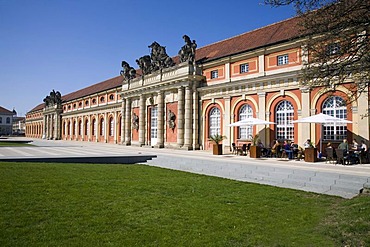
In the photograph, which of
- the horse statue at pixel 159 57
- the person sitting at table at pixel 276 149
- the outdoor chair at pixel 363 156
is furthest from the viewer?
the horse statue at pixel 159 57

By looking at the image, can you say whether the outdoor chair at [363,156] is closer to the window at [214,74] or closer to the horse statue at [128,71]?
the window at [214,74]

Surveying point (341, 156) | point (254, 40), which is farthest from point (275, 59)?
point (341, 156)

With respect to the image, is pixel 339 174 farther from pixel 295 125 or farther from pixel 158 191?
pixel 295 125

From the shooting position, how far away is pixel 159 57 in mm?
28859

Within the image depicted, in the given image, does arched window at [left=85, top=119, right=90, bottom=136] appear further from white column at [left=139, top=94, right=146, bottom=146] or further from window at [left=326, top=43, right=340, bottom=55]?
window at [left=326, top=43, right=340, bottom=55]

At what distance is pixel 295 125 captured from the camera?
59.2ft

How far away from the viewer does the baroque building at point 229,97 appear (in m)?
16.9

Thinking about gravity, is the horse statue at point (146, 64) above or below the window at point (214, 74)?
above

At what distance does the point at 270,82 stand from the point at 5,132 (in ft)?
361

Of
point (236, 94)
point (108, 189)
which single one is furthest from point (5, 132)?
point (108, 189)

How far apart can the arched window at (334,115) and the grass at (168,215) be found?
895 centimetres

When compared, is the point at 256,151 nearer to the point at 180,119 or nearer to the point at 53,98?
the point at 180,119

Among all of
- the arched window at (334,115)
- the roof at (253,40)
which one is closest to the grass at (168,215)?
the arched window at (334,115)

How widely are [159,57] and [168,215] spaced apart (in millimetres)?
24483
